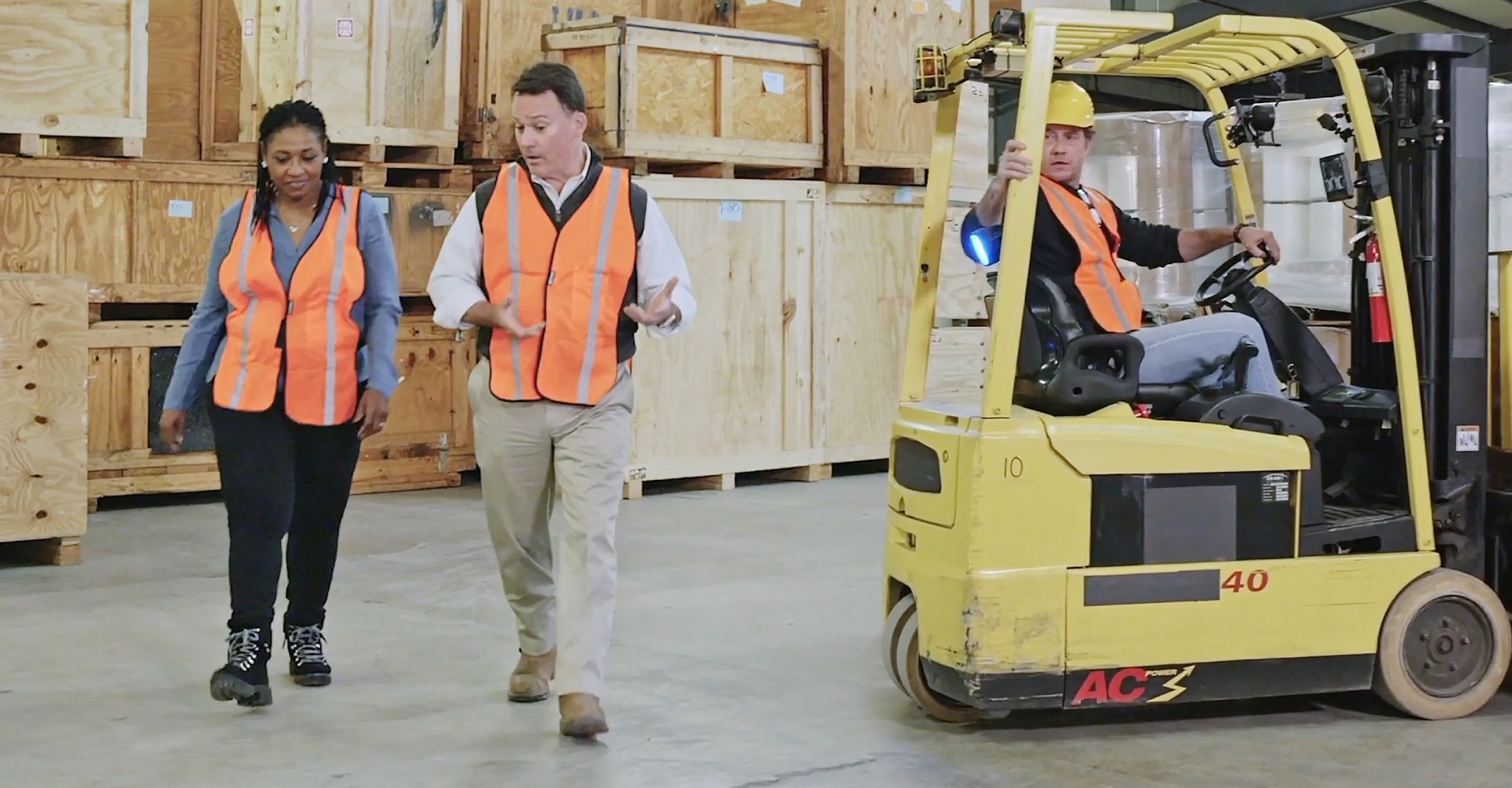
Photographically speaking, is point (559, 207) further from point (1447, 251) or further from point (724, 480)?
point (724, 480)

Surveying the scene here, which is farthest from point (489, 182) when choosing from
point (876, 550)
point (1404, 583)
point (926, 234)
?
point (876, 550)

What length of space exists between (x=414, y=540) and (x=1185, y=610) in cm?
442

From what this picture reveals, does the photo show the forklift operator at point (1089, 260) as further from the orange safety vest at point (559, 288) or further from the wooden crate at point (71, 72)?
the wooden crate at point (71, 72)

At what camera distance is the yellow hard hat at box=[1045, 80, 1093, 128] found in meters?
4.64

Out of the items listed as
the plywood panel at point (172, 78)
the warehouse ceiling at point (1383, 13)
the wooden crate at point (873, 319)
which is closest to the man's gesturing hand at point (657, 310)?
the wooden crate at point (873, 319)

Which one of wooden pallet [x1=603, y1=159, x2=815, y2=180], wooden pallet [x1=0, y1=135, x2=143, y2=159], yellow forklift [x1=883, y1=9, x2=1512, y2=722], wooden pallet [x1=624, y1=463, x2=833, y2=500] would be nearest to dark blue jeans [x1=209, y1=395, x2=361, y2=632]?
yellow forklift [x1=883, y1=9, x2=1512, y2=722]

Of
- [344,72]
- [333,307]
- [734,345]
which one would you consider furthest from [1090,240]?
[344,72]

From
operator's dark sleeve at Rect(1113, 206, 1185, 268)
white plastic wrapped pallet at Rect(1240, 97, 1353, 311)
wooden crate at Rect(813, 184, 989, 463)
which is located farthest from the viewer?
wooden crate at Rect(813, 184, 989, 463)

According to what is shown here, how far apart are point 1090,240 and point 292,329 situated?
2.29m

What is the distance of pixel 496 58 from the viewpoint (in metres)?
9.85

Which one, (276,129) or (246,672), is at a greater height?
(276,129)

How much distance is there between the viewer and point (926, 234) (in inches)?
195

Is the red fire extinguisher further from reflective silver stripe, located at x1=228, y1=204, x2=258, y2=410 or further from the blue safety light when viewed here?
reflective silver stripe, located at x1=228, y1=204, x2=258, y2=410

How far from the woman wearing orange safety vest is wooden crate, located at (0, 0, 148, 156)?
3.86m
